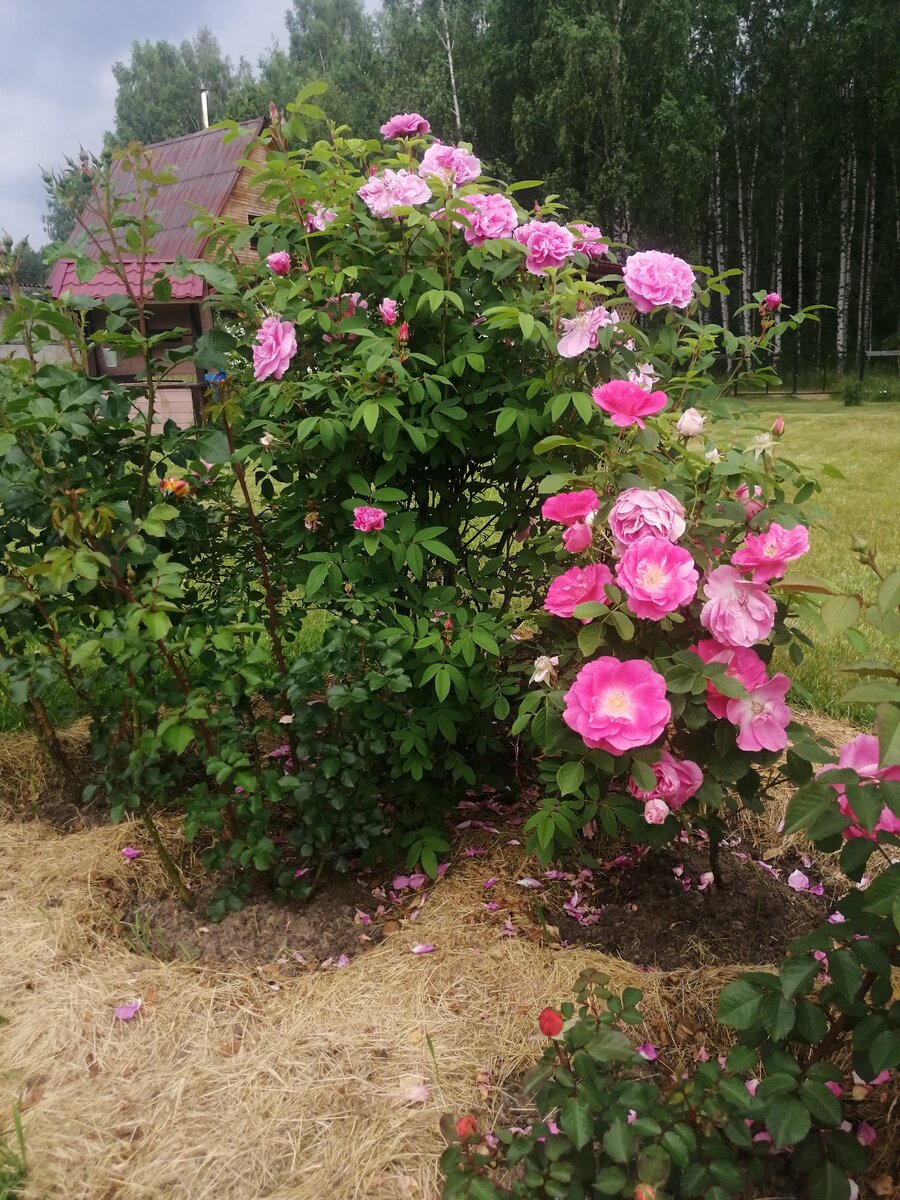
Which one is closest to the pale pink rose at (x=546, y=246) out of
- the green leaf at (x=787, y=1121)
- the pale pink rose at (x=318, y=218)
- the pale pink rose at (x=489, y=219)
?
the pale pink rose at (x=489, y=219)

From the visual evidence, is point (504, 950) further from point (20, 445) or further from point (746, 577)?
point (20, 445)

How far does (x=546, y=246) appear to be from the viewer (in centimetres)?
158

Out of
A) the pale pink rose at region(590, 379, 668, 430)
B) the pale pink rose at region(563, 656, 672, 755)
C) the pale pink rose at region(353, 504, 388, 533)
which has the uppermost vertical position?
the pale pink rose at region(590, 379, 668, 430)

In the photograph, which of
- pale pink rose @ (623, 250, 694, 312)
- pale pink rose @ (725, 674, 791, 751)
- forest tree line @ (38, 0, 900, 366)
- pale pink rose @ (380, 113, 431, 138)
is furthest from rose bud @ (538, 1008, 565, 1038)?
forest tree line @ (38, 0, 900, 366)

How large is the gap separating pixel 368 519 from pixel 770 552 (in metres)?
0.71

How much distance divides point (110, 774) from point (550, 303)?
1236mm

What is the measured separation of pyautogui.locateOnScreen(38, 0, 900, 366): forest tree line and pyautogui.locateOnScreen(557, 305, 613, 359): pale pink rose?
14.7 meters

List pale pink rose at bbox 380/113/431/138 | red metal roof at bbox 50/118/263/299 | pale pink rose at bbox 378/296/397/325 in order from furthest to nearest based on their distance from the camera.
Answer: red metal roof at bbox 50/118/263/299
pale pink rose at bbox 380/113/431/138
pale pink rose at bbox 378/296/397/325

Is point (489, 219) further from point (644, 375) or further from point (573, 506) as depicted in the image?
point (573, 506)

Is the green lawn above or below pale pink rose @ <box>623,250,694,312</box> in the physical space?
below

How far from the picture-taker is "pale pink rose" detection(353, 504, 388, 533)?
61.1 inches

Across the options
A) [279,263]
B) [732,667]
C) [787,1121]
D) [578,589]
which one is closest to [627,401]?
[578,589]

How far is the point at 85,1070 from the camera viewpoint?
1.37 metres

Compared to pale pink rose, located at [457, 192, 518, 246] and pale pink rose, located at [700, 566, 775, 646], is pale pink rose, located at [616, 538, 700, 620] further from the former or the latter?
pale pink rose, located at [457, 192, 518, 246]
